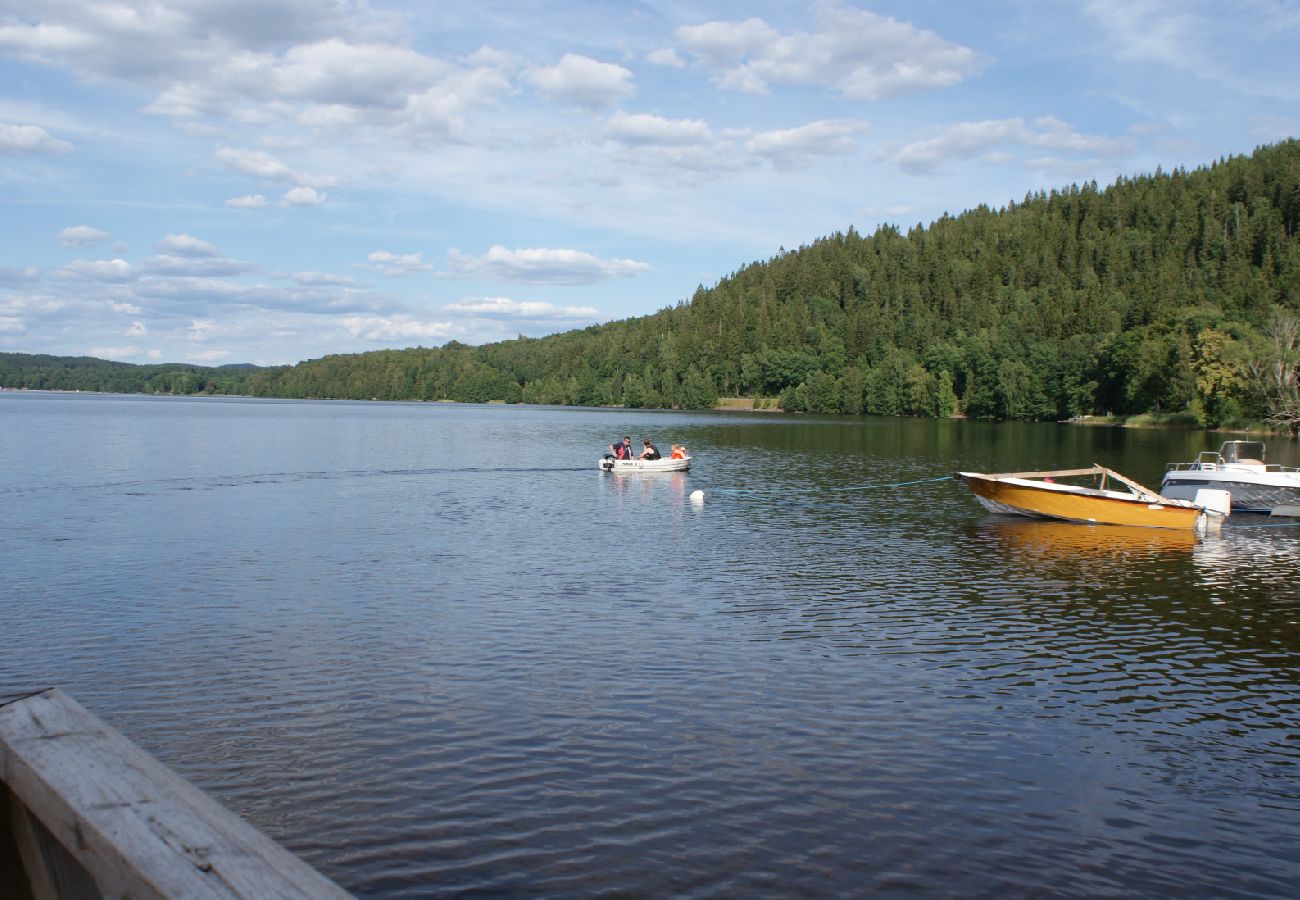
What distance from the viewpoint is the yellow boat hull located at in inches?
1577

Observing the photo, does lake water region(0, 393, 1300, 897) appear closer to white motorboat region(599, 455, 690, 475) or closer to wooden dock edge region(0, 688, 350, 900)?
wooden dock edge region(0, 688, 350, 900)

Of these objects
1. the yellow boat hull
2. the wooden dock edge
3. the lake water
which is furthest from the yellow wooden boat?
the wooden dock edge

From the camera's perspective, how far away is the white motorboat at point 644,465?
200ft

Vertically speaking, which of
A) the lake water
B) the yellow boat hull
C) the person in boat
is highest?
the person in boat

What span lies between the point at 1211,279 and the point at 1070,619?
207m

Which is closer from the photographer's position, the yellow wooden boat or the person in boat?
the yellow wooden boat

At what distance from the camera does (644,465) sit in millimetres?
60969

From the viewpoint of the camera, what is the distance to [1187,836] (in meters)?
12.4

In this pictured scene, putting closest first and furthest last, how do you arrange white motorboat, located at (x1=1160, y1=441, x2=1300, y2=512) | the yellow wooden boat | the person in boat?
the yellow wooden boat < white motorboat, located at (x1=1160, y1=441, x2=1300, y2=512) < the person in boat

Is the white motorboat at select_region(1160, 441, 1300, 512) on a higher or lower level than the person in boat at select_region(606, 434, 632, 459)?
lower

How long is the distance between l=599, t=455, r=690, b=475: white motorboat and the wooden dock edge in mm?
57188

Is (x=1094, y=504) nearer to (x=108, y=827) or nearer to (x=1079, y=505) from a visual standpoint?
(x=1079, y=505)

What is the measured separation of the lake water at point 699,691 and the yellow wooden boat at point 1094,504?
1248 millimetres

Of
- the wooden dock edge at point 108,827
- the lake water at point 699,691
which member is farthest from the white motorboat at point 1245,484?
the wooden dock edge at point 108,827
